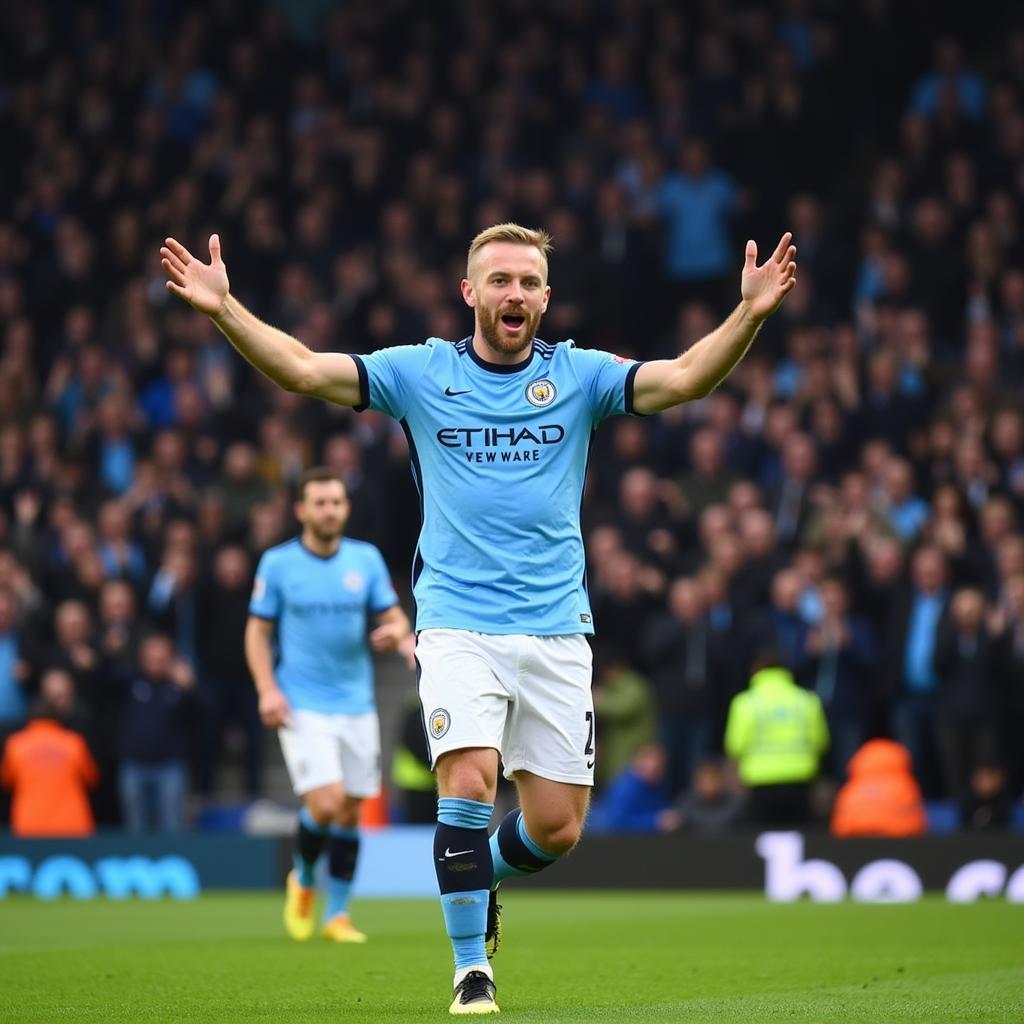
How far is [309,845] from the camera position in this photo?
11.7 m

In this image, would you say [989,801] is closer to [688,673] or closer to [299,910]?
[688,673]

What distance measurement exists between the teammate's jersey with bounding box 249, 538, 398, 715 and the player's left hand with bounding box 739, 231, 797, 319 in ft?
16.7

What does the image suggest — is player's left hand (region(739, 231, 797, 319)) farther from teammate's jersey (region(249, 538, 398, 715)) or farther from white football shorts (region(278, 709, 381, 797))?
white football shorts (region(278, 709, 381, 797))

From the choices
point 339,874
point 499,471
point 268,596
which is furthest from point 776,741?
point 499,471

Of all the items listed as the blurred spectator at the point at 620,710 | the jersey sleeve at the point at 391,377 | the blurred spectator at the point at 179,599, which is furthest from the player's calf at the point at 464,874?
the blurred spectator at the point at 179,599

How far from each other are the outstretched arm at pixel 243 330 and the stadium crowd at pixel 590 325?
9.64 meters

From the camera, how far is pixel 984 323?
18234mm

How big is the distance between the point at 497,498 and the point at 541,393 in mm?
432

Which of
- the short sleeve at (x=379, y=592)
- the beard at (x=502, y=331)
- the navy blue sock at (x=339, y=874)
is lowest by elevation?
the navy blue sock at (x=339, y=874)

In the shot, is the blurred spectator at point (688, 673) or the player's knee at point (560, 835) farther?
the blurred spectator at point (688, 673)

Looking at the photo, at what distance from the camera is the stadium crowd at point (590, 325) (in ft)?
55.3

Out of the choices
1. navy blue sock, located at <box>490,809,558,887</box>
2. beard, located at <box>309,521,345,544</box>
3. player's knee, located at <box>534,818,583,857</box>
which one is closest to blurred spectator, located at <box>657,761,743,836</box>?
beard, located at <box>309,521,345,544</box>

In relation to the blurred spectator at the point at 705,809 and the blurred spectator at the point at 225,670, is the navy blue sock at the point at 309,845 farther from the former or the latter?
the blurred spectator at the point at 225,670

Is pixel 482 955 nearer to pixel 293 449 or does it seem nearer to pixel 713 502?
pixel 713 502
